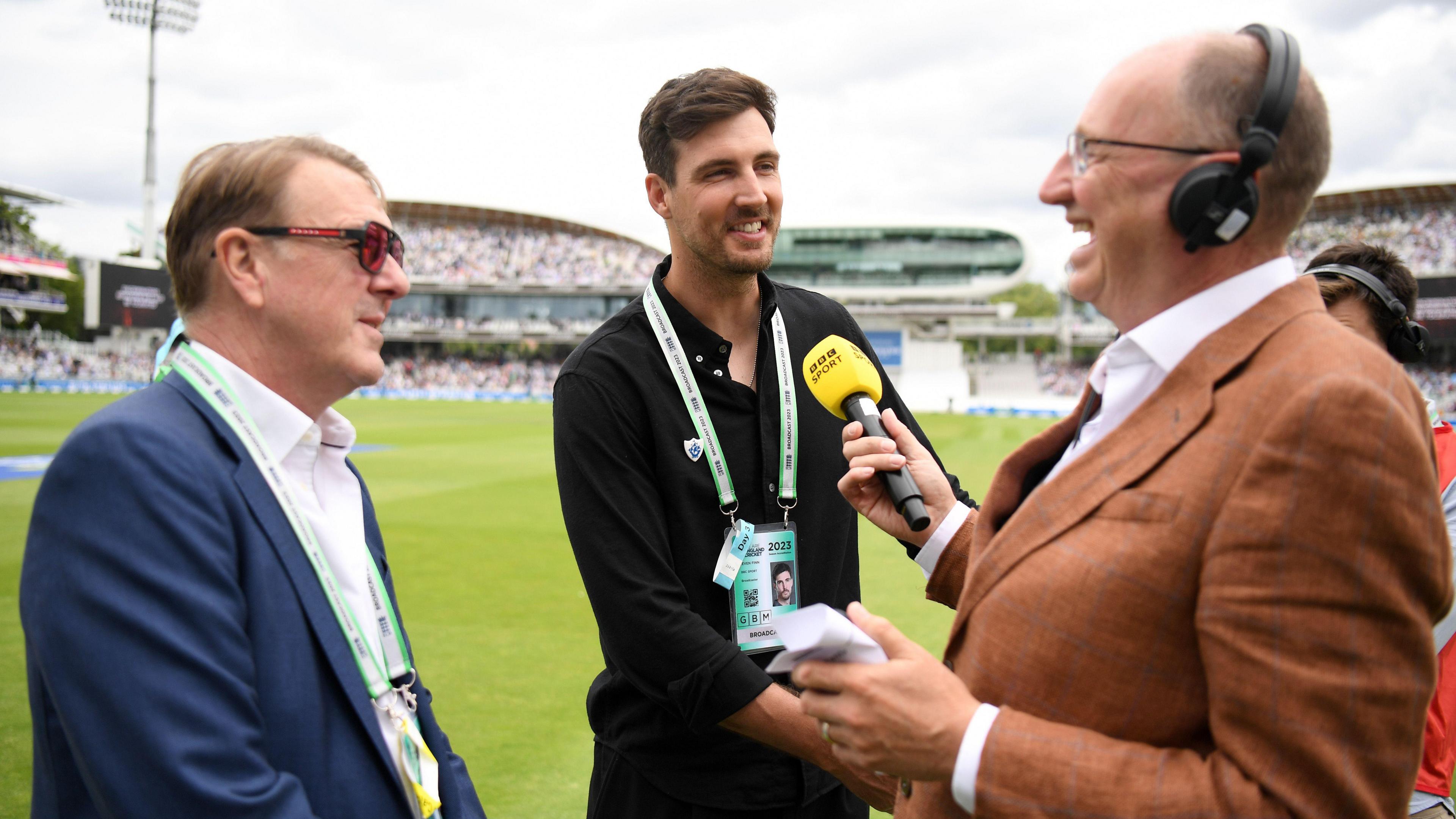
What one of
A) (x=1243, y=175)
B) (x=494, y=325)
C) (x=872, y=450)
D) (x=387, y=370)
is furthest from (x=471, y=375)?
(x=1243, y=175)

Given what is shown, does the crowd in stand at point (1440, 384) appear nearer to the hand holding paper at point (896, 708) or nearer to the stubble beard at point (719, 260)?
the stubble beard at point (719, 260)

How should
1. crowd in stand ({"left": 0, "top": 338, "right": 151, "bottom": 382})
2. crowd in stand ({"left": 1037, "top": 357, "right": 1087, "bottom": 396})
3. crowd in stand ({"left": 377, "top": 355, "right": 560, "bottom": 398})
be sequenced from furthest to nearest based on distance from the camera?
crowd in stand ({"left": 377, "top": 355, "right": 560, "bottom": 398})
crowd in stand ({"left": 1037, "top": 357, "right": 1087, "bottom": 396})
crowd in stand ({"left": 0, "top": 338, "right": 151, "bottom": 382})

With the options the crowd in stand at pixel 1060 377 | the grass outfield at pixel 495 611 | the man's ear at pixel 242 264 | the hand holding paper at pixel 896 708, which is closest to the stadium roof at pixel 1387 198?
the crowd in stand at pixel 1060 377

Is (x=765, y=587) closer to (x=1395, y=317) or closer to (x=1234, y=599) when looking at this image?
(x=1234, y=599)

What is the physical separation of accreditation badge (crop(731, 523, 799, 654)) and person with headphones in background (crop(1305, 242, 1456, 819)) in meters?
1.77

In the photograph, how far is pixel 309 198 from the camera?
6.25 ft

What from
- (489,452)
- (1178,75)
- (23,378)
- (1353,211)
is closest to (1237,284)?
(1178,75)

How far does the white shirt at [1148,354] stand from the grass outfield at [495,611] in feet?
10.8

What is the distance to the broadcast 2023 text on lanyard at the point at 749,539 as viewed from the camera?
2.41 meters

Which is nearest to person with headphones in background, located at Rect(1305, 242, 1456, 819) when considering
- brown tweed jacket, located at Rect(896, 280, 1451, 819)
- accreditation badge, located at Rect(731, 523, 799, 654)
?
brown tweed jacket, located at Rect(896, 280, 1451, 819)

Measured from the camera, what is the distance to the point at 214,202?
1.82 meters

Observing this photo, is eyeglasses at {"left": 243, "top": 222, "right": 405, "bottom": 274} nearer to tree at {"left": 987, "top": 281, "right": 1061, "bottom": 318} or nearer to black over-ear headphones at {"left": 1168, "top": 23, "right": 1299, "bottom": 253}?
black over-ear headphones at {"left": 1168, "top": 23, "right": 1299, "bottom": 253}

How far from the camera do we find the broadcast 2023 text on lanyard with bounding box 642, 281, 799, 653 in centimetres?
241

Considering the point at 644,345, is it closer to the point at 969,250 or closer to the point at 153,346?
the point at 153,346
